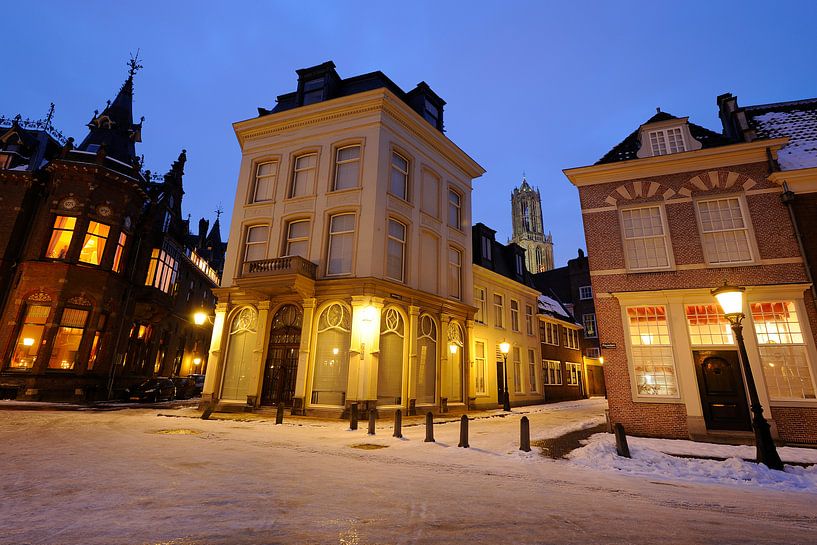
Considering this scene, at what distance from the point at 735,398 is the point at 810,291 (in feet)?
12.7

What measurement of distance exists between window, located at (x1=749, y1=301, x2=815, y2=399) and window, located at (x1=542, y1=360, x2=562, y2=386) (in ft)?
63.8

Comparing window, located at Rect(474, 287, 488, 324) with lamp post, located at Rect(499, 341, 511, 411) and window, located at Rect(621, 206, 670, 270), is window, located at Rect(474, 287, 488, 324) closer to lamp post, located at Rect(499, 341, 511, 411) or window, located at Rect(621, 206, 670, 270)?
lamp post, located at Rect(499, 341, 511, 411)

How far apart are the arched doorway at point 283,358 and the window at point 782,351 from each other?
16198 millimetres

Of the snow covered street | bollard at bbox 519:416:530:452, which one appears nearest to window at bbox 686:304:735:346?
the snow covered street

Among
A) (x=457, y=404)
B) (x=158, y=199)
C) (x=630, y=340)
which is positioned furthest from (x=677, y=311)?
(x=158, y=199)

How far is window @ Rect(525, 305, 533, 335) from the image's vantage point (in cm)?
2952

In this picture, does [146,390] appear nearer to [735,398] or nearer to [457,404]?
[457,404]

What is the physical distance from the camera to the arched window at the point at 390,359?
648 inches

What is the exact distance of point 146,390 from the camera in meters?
22.9

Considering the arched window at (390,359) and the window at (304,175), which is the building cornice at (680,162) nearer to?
the arched window at (390,359)

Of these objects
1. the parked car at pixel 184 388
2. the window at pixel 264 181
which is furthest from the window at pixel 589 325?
the parked car at pixel 184 388

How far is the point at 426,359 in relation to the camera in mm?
18625

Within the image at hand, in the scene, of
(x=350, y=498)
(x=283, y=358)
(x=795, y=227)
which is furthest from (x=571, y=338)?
(x=350, y=498)

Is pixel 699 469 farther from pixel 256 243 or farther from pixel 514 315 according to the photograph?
pixel 514 315
